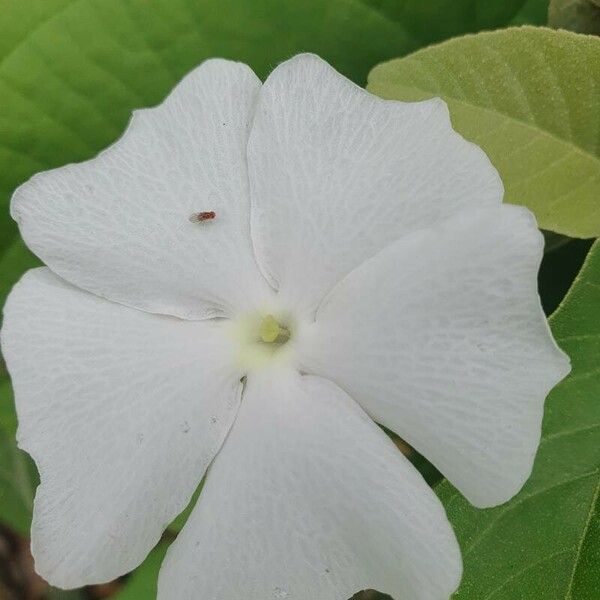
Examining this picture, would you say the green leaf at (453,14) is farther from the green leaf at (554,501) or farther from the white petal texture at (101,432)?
the white petal texture at (101,432)

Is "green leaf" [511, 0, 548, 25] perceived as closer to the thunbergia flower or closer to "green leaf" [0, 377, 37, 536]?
the thunbergia flower

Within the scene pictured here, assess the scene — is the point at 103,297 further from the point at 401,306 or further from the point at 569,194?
the point at 569,194

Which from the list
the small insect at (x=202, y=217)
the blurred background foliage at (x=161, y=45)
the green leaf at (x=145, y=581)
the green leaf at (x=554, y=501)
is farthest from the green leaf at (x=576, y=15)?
the green leaf at (x=145, y=581)

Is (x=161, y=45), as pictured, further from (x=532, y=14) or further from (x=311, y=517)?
(x=311, y=517)

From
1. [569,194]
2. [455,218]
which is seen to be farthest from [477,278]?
[569,194]

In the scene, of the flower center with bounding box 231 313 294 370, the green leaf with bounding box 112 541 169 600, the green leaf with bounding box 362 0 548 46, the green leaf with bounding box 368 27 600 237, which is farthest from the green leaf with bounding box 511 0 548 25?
the green leaf with bounding box 112 541 169 600

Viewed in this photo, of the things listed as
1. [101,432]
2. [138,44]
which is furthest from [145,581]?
[138,44]
